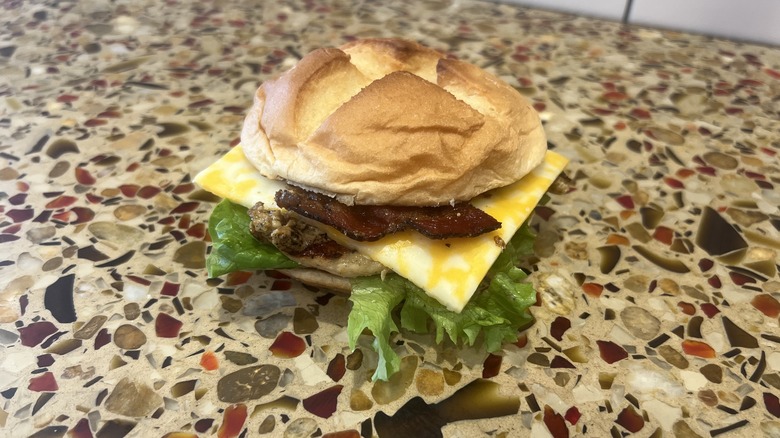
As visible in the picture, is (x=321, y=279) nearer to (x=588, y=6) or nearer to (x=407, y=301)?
(x=407, y=301)

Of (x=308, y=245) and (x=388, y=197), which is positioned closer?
(x=388, y=197)

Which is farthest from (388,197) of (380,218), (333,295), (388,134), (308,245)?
(333,295)

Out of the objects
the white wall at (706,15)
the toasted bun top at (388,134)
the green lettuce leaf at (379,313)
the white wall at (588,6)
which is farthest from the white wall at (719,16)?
the green lettuce leaf at (379,313)

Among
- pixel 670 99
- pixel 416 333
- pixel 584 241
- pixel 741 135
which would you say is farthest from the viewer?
pixel 670 99

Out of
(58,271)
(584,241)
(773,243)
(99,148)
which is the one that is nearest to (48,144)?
(99,148)

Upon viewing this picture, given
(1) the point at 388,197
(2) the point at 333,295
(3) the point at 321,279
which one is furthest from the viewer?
(2) the point at 333,295

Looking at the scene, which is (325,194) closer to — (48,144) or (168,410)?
(168,410)
